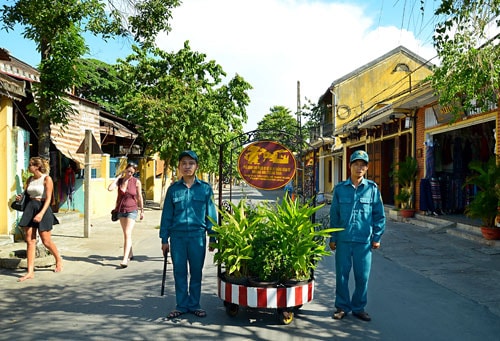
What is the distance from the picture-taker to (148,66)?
19.1 meters

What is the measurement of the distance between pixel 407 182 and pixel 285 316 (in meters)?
11.6

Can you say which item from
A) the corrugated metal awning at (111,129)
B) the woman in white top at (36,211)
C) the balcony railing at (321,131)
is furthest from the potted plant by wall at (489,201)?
the balcony railing at (321,131)

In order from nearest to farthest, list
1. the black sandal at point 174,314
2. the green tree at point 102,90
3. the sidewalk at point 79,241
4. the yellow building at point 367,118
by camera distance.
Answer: the black sandal at point 174,314 → the sidewalk at point 79,241 → the yellow building at point 367,118 → the green tree at point 102,90

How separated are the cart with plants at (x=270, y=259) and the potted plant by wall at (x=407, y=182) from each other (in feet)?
35.6

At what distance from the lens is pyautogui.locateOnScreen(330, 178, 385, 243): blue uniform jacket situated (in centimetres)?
493

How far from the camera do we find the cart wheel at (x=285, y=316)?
4727mm

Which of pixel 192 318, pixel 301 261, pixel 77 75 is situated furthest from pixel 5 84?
pixel 301 261

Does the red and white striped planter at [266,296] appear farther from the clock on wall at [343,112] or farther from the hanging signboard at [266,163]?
the clock on wall at [343,112]

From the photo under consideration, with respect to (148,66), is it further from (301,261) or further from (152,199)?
(301,261)

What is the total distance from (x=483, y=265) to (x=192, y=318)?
18.3ft

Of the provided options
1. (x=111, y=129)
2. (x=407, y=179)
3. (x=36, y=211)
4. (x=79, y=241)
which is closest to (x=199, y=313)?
(x=36, y=211)

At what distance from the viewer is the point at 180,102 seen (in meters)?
18.0

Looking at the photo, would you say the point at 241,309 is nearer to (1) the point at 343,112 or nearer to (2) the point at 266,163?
(2) the point at 266,163

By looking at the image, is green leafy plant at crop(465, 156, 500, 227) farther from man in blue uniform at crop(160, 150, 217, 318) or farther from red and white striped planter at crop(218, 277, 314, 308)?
man in blue uniform at crop(160, 150, 217, 318)
